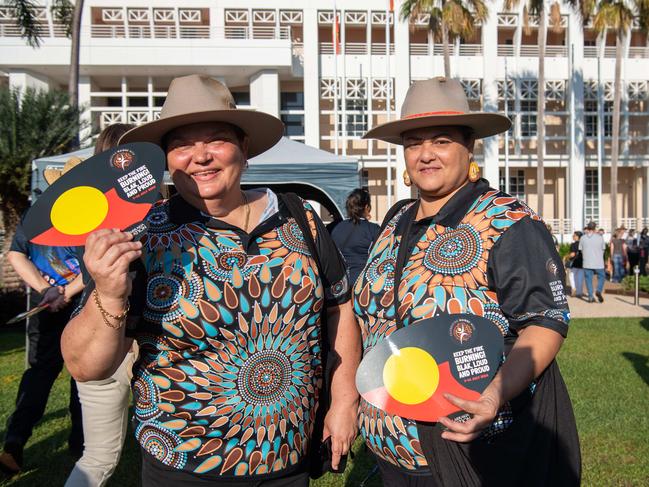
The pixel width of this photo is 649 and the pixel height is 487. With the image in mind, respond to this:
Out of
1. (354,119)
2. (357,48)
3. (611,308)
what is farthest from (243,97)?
(611,308)

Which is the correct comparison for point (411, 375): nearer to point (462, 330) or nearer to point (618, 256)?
point (462, 330)

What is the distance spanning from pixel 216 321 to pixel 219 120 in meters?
0.70

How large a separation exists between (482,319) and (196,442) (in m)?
0.99

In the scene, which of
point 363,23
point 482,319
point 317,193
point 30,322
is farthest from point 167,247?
point 363,23

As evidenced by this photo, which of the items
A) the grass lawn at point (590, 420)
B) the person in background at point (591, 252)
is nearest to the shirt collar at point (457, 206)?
the grass lawn at point (590, 420)

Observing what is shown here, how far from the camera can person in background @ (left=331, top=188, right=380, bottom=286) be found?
22.0 feet

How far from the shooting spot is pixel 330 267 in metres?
2.20

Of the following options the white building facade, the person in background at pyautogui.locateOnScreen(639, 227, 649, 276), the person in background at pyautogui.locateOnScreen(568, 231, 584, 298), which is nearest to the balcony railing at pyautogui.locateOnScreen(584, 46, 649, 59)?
the white building facade

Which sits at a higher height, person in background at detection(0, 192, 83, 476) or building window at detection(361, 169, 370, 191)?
building window at detection(361, 169, 370, 191)

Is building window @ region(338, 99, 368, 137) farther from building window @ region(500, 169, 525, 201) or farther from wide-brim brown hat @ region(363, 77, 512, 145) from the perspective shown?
wide-brim brown hat @ region(363, 77, 512, 145)

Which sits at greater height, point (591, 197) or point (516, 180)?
point (516, 180)

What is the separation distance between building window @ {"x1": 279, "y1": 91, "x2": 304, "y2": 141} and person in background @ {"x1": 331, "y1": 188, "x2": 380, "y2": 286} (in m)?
20.8

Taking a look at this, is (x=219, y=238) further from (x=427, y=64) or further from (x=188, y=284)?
(x=427, y=64)

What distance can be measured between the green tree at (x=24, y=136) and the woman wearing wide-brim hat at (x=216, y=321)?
10.7m
